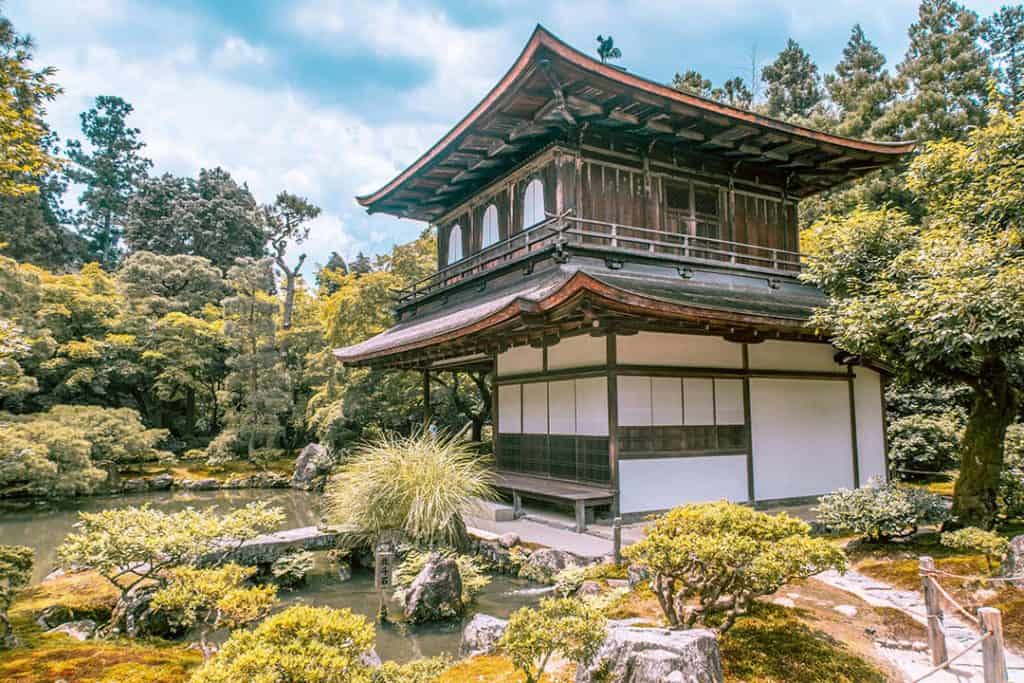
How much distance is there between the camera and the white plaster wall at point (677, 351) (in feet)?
28.6

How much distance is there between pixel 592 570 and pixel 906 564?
3.22 m

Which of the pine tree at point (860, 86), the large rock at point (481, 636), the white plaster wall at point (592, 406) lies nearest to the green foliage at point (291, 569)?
the large rock at point (481, 636)

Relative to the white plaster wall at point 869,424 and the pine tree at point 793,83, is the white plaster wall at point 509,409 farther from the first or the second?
the pine tree at point 793,83

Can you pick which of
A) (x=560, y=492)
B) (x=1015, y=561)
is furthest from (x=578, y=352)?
(x=1015, y=561)

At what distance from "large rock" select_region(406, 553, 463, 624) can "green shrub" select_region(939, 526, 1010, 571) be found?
511 cm

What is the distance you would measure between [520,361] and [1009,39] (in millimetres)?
27134

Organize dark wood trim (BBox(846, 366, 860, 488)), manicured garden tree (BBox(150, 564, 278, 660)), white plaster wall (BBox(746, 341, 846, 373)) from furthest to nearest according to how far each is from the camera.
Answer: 1. dark wood trim (BBox(846, 366, 860, 488))
2. white plaster wall (BBox(746, 341, 846, 373))
3. manicured garden tree (BBox(150, 564, 278, 660))

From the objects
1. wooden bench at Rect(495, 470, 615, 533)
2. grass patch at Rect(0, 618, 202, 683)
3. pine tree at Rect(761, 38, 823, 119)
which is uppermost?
pine tree at Rect(761, 38, 823, 119)

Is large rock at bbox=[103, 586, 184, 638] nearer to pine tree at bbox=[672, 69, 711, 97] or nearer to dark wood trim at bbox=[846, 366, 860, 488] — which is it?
dark wood trim at bbox=[846, 366, 860, 488]

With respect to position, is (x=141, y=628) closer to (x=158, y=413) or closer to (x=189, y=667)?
(x=189, y=667)

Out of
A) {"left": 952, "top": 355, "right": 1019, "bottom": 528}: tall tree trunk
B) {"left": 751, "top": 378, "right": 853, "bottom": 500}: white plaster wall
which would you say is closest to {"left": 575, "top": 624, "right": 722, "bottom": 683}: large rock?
{"left": 952, "top": 355, "right": 1019, "bottom": 528}: tall tree trunk

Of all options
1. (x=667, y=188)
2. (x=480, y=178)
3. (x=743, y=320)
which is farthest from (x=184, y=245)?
(x=743, y=320)

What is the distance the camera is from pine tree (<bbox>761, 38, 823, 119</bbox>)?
34.4 m

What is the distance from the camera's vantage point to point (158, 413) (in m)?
25.3
